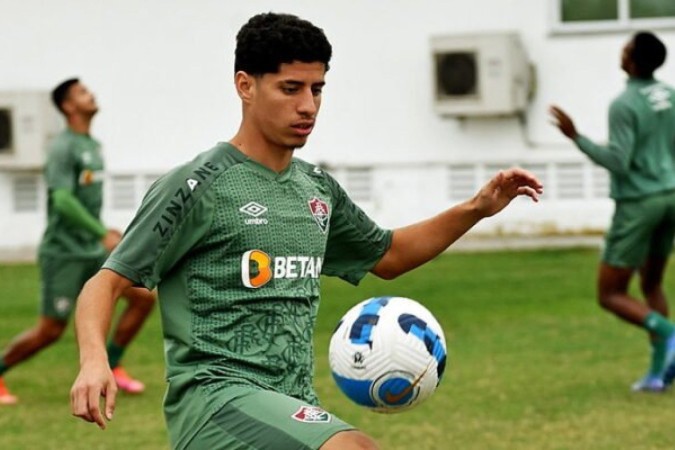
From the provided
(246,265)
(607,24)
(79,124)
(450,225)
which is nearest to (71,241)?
(79,124)

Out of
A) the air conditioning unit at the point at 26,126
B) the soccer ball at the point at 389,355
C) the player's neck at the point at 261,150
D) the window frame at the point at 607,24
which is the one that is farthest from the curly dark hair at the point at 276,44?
the air conditioning unit at the point at 26,126

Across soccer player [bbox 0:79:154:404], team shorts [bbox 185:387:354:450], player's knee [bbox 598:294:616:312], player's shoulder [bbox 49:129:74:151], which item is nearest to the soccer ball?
team shorts [bbox 185:387:354:450]

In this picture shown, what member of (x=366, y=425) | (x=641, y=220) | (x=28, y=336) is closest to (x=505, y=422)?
(x=366, y=425)

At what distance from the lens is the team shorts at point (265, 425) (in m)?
4.79

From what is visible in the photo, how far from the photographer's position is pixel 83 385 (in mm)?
4473

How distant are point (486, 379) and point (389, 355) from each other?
5838mm

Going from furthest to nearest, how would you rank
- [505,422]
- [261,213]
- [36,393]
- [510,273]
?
[510,273] < [36,393] < [505,422] < [261,213]

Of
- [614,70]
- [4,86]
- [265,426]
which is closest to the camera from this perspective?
[265,426]

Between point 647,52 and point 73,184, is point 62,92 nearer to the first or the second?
point 73,184

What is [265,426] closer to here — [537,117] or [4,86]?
[537,117]

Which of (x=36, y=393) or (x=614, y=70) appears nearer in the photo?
(x=36, y=393)

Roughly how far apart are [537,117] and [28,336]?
1155 cm

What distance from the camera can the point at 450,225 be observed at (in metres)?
5.82

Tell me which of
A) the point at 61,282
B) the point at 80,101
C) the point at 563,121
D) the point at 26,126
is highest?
the point at 80,101
